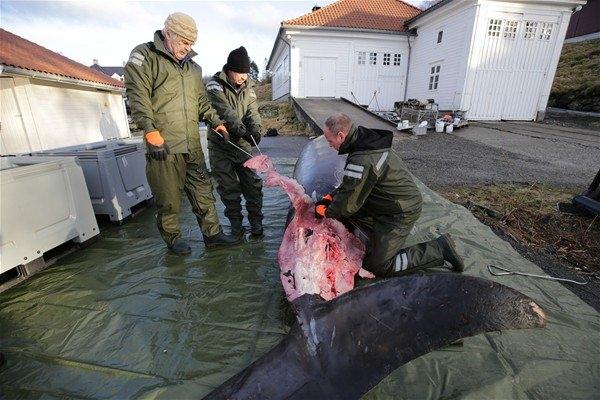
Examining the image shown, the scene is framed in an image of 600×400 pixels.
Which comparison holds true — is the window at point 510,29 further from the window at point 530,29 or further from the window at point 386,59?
the window at point 386,59

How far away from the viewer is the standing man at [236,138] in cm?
328

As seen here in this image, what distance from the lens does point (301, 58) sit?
16422mm

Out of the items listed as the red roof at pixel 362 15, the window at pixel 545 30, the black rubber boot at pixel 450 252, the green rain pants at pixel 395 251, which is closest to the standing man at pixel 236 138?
the green rain pants at pixel 395 251

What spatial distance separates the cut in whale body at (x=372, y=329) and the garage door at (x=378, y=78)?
17.2 m

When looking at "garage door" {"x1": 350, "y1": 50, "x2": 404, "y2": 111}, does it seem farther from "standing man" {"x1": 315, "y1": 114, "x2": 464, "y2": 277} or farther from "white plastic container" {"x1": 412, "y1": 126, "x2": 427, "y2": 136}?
"standing man" {"x1": 315, "y1": 114, "x2": 464, "y2": 277}

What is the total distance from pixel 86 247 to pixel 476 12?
15.1m

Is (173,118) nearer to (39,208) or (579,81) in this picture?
(39,208)

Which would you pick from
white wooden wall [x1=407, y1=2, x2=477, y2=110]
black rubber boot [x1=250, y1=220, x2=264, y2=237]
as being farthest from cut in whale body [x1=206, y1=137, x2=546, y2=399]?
white wooden wall [x1=407, y1=2, x2=477, y2=110]

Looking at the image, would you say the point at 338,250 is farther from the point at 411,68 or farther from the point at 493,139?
the point at 411,68

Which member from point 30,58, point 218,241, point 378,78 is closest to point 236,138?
point 218,241

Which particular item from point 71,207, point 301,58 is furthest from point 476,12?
point 71,207

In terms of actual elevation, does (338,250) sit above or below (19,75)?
below

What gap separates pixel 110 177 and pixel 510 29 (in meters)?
15.8

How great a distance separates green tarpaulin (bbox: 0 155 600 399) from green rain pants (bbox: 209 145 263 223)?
59 centimetres
